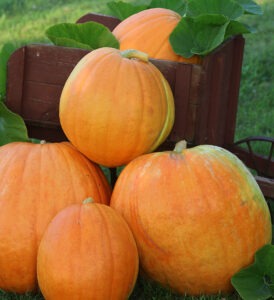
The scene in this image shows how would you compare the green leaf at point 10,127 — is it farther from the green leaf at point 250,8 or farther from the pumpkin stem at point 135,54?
the green leaf at point 250,8

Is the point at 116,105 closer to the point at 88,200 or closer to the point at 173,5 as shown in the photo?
the point at 88,200

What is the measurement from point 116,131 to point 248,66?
10.6 feet

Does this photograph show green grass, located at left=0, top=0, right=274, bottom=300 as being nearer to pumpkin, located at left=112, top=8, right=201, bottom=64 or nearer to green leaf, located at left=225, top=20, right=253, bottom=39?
pumpkin, located at left=112, top=8, right=201, bottom=64

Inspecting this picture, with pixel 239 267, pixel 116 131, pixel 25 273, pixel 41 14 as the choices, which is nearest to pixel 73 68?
pixel 116 131

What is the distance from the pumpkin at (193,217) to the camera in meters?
2.64

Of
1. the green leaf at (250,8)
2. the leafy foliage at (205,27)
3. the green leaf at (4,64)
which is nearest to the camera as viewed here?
the leafy foliage at (205,27)

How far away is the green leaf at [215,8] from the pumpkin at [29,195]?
0.92 m

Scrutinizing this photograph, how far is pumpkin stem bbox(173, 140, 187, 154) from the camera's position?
2773mm

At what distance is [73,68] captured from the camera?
3.10 meters

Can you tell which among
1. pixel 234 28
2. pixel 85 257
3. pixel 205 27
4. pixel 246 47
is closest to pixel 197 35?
pixel 205 27

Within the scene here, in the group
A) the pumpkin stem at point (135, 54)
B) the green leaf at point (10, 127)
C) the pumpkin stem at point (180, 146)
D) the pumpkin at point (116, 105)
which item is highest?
the pumpkin stem at point (135, 54)

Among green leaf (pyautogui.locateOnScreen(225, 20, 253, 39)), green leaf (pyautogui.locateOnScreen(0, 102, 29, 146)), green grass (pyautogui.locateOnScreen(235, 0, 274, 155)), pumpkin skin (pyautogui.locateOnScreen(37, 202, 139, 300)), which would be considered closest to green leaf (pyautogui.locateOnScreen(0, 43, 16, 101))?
green leaf (pyautogui.locateOnScreen(0, 102, 29, 146))

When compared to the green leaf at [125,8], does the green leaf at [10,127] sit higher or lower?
lower

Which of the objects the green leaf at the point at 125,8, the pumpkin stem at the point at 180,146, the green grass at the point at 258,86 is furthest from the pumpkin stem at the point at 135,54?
the green grass at the point at 258,86
